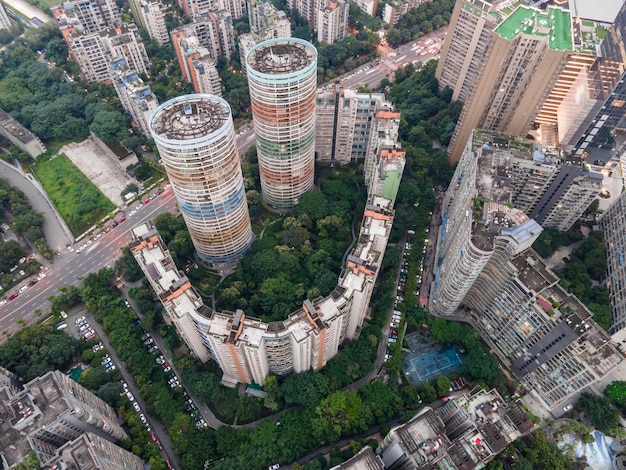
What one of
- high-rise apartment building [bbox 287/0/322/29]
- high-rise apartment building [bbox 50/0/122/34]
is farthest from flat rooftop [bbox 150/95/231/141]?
high-rise apartment building [bbox 287/0/322/29]

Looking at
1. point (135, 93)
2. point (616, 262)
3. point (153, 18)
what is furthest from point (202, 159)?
point (153, 18)

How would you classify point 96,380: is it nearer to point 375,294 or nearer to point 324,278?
point 324,278

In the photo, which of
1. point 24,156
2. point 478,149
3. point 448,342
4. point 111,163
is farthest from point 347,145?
point 24,156

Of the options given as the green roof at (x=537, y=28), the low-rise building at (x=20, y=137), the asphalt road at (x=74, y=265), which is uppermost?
the green roof at (x=537, y=28)

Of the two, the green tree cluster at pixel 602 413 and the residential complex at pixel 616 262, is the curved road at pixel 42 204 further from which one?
the residential complex at pixel 616 262

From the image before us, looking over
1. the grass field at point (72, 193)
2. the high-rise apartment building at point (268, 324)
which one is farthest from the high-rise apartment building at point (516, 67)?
the grass field at point (72, 193)

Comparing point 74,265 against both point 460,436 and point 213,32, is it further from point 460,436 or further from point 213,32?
point 460,436

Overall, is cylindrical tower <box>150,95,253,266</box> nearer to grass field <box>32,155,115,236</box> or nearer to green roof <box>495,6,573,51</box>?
grass field <box>32,155,115,236</box>
